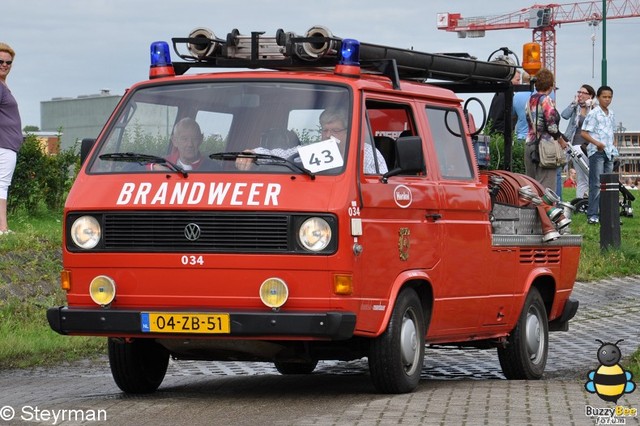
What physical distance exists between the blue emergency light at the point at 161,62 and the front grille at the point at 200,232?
1405mm

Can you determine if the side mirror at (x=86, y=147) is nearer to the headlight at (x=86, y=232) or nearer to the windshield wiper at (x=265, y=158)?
the headlight at (x=86, y=232)

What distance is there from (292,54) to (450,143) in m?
1.62

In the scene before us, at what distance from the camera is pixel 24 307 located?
47.2ft

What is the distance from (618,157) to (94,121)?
20.8 m

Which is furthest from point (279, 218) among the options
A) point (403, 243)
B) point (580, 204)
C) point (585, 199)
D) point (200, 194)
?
point (580, 204)

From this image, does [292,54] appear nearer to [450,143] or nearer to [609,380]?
[450,143]

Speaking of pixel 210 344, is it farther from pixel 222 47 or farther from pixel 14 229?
pixel 14 229

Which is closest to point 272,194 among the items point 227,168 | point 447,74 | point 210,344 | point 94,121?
point 227,168

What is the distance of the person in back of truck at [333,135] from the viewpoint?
31.6 ft

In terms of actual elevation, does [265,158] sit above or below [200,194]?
above

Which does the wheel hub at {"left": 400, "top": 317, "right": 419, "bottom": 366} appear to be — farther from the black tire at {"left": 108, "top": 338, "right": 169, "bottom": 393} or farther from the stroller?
the stroller

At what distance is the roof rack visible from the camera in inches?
401

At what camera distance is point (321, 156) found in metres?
9.50

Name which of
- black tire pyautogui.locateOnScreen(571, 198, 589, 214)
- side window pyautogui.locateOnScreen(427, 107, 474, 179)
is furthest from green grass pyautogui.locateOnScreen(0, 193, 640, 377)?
black tire pyautogui.locateOnScreen(571, 198, 589, 214)
